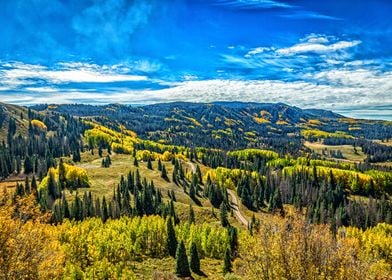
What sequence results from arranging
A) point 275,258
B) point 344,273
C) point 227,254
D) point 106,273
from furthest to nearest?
point 227,254, point 106,273, point 275,258, point 344,273

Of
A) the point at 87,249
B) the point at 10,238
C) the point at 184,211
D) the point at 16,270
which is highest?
the point at 10,238

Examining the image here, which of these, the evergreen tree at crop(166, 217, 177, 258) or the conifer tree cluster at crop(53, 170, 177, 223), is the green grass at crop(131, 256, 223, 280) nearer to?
the evergreen tree at crop(166, 217, 177, 258)

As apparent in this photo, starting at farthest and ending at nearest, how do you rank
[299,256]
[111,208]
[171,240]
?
[111,208], [171,240], [299,256]

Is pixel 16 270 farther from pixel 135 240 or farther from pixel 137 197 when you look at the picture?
pixel 137 197

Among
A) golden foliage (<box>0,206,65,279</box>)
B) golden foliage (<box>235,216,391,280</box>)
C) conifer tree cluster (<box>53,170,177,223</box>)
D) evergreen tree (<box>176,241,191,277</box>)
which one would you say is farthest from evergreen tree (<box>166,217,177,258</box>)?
golden foliage (<box>235,216,391,280</box>)

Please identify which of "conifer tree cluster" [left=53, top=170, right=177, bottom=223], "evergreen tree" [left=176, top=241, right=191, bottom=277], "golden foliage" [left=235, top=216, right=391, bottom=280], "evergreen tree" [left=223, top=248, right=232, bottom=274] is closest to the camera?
"golden foliage" [left=235, top=216, right=391, bottom=280]

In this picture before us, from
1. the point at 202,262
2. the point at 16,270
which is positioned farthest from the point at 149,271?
the point at 16,270

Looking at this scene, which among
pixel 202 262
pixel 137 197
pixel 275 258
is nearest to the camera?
pixel 275 258

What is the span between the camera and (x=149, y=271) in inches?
4176

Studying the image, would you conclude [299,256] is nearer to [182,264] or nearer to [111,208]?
[182,264]

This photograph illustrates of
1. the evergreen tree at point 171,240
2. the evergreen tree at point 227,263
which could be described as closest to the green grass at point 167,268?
the evergreen tree at point 227,263

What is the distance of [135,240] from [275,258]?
104397mm

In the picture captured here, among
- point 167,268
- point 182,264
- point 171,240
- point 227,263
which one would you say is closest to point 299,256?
point 182,264

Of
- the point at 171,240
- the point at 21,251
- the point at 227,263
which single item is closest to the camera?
the point at 21,251
